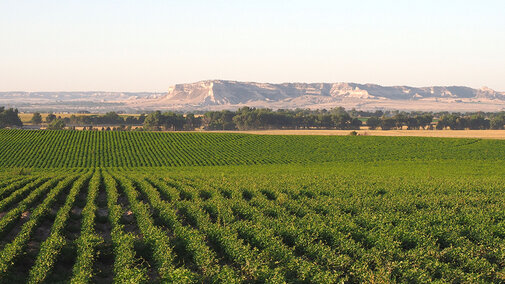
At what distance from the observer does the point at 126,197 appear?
1241 inches

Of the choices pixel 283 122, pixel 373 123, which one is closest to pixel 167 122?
pixel 283 122

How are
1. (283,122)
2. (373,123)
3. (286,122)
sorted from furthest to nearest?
(283,122) → (286,122) → (373,123)

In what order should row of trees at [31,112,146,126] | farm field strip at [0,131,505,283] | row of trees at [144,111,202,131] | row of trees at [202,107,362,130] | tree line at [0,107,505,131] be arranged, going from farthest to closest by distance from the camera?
row of trees at [31,112,146,126]
row of trees at [202,107,362,130]
tree line at [0,107,505,131]
row of trees at [144,111,202,131]
farm field strip at [0,131,505,283]

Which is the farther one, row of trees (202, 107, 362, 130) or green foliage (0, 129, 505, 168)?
row of trees (202, 107, 362, 130)

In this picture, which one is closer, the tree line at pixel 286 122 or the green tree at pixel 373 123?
the tree line at pixel 286 122

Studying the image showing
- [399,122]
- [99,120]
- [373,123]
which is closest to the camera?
[399,122]

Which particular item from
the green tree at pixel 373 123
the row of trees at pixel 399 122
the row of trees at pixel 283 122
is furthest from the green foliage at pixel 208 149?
the row of trees at pixel 399 122

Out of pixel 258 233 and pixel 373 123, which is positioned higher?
pixel 258 233

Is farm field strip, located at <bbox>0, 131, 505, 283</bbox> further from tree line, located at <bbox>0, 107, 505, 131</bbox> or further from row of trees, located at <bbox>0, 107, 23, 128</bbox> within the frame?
row of trees, located at <bbox>0, 107, 23, 128</bbox>

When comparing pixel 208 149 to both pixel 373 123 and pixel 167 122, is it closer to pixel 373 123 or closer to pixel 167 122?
pixel 167 122

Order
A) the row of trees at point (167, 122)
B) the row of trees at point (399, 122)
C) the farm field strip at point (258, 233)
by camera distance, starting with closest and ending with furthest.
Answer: the farm field strip at point (258, 233) → the row of trees at point (167, 122) → the row of trees at point (399, 122)

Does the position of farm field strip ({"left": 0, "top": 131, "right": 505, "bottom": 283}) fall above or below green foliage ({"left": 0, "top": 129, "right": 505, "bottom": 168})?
above

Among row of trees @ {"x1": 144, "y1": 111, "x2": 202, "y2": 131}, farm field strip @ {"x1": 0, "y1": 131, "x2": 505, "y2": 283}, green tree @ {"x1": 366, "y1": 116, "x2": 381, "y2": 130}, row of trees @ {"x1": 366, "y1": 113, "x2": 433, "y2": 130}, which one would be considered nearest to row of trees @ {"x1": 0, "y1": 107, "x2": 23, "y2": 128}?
row of trees @ {"x1": 144, "y1": 111, "x2": 202, "y2": 131}

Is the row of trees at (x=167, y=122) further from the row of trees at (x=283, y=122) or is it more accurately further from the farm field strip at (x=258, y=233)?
the farm field strip at (x=258, y=233)
